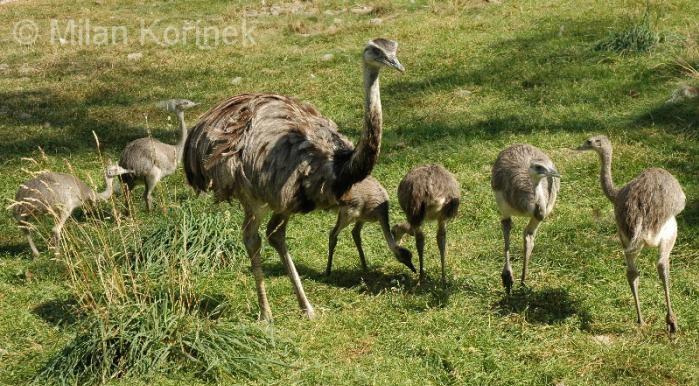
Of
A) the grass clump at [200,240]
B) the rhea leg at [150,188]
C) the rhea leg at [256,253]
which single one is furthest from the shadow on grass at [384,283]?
the rhea leg at [150,188]

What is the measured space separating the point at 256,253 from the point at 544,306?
6.89ft

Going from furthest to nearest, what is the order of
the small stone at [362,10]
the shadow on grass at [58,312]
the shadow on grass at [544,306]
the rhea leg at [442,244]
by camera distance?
the small stone at [362,10] → the rhea leg at [442,244] → the shadow on grass at [58,312] → the shadow on grass at [544,306]

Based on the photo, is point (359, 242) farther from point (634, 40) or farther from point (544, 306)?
point (634, 40)

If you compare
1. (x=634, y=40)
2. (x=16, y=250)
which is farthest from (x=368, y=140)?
(x=634, y=40)

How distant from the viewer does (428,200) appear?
21.2 ft

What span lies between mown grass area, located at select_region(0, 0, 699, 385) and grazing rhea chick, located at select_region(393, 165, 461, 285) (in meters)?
0.34

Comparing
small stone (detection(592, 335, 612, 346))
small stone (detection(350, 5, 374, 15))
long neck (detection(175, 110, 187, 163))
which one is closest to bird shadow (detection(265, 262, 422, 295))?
small stone (detection(592, 335, 612, 346))

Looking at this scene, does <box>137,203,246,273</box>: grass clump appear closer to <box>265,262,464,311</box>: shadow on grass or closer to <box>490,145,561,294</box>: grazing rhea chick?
<box>265,262,464,311</box>: shadow on grass

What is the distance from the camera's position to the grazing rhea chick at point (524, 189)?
6.24 metres

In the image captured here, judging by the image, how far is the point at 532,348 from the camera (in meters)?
5.45

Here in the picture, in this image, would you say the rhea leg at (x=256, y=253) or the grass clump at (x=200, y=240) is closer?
the rhea leg at (x=256, y=253)

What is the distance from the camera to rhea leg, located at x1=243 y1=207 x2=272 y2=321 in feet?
19.4

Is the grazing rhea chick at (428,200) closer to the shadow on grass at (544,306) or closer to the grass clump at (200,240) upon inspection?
the shadow on grass at (544,306)

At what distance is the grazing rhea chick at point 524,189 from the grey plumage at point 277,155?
4.67 feet
